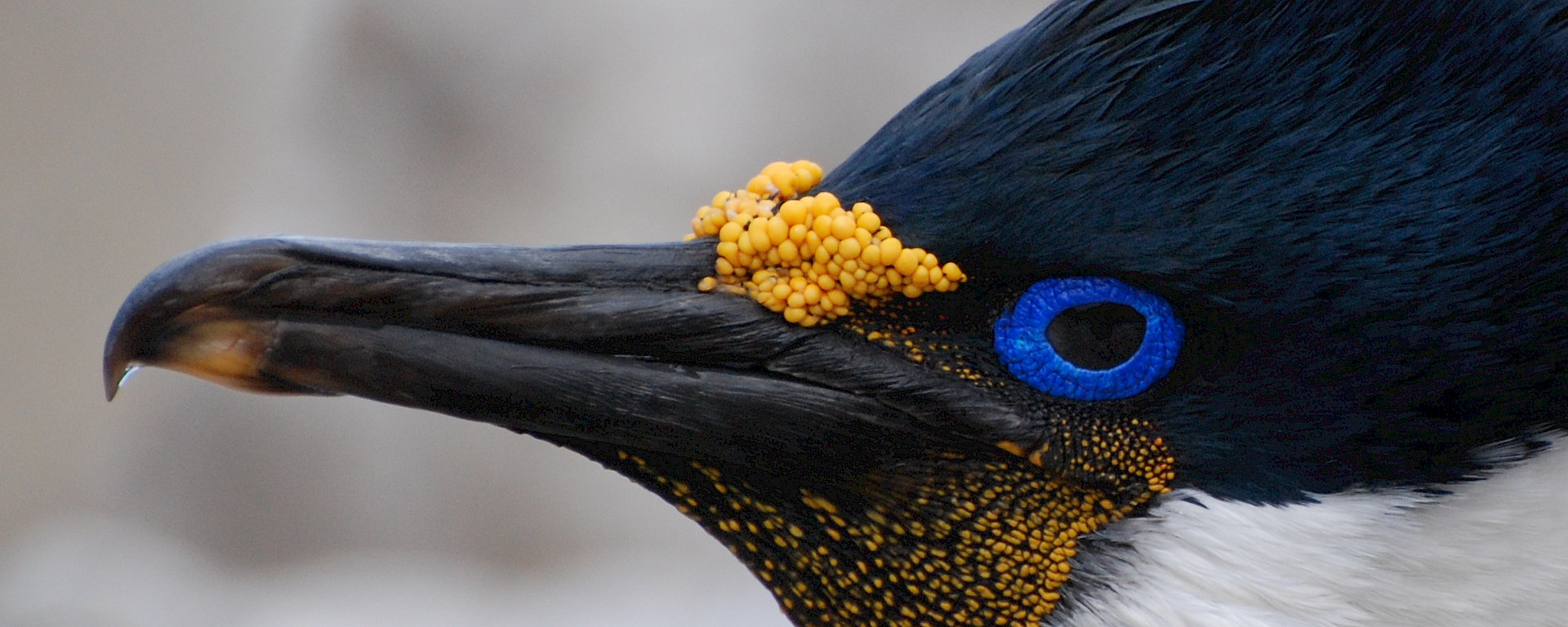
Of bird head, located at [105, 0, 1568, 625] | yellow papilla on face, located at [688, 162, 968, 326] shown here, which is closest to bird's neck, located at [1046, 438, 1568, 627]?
bird head, located at [105, 0, 1568, 625]

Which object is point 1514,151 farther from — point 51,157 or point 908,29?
point 51,157

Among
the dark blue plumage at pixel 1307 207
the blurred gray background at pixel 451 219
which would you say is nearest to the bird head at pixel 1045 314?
the dark blue plumage at pixel 1307 207

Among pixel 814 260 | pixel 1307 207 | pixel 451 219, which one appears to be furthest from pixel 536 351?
pixel 451 219

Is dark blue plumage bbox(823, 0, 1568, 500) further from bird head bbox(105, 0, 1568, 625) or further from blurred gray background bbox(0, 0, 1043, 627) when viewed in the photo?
blurred gray background bbox(0, 0, 1043, 627)

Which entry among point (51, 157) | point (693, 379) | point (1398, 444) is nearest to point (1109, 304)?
point (1398, 444)

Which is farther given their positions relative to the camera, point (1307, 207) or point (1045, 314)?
point (1045, 314)

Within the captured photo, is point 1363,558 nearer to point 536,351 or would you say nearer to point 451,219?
point 536,351
